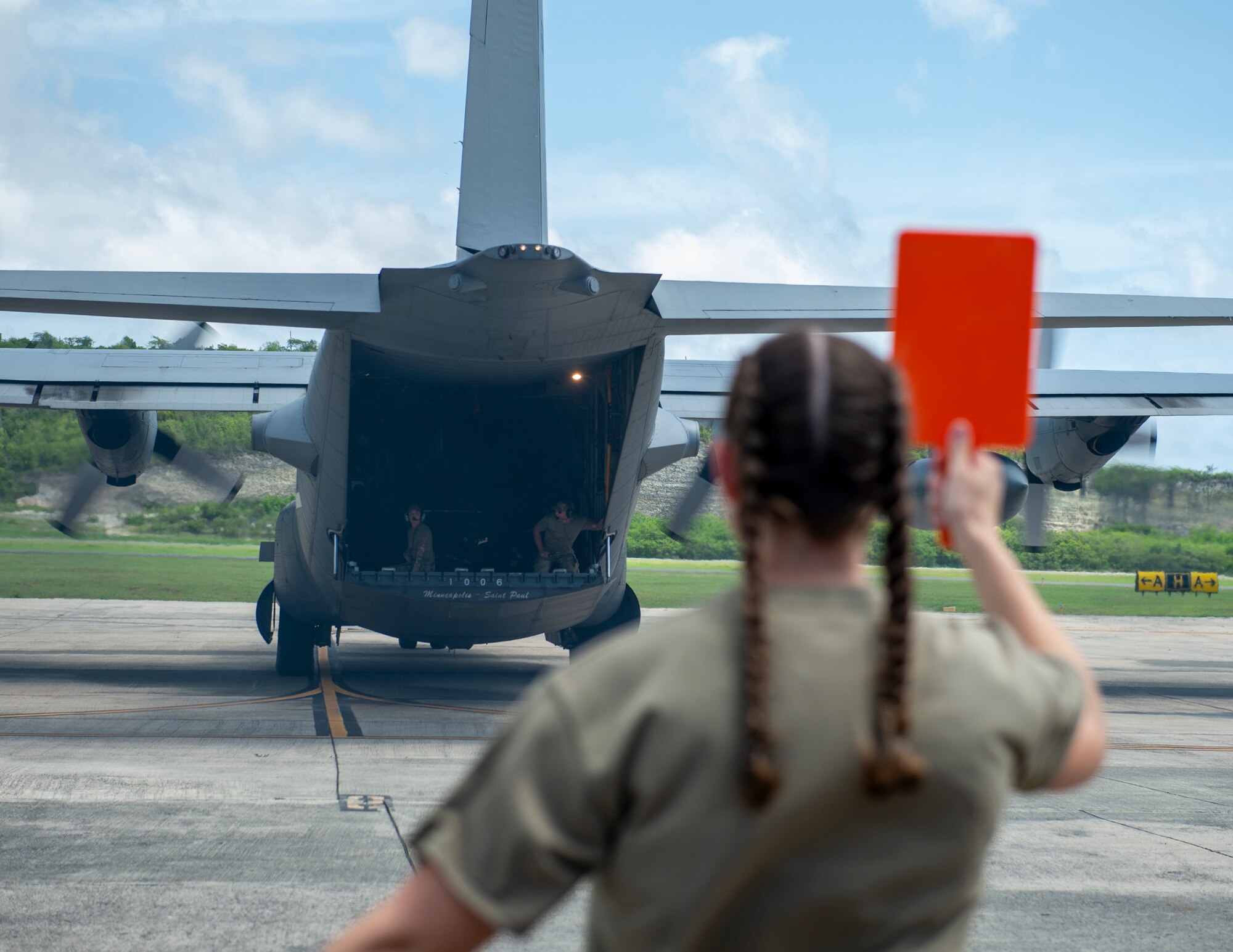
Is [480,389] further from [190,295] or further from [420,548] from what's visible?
[190,295]

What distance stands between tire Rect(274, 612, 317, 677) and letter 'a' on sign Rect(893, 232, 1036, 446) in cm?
1415

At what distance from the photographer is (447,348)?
9898mm

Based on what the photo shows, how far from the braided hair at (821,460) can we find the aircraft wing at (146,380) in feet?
45.6

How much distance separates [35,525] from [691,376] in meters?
14.7

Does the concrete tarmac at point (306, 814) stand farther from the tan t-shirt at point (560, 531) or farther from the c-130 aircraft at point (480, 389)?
the tan t-shirt at point (560, 531)

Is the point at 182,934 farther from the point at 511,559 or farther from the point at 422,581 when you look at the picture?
the point at 511,559

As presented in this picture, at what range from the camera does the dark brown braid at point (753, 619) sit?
1.29 m

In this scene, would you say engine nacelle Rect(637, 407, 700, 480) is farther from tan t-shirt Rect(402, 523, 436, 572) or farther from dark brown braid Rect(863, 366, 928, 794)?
dark brown braid Rect(863, 366, 928, 794)

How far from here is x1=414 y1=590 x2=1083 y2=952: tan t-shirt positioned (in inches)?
52.7

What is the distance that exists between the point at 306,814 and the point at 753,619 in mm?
6786

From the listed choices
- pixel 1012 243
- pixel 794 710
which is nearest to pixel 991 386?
pixel 1012 243

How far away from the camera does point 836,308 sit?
30.9ft

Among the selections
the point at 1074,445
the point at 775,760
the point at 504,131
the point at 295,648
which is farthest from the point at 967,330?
the point at 295,648

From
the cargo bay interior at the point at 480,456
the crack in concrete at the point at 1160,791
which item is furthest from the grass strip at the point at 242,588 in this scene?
the crack in concrete at the point at 1160,791
